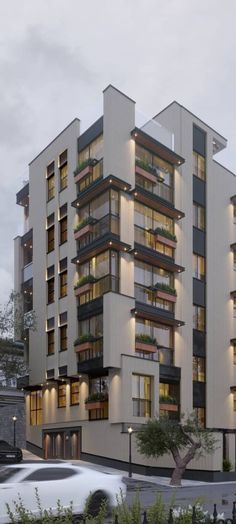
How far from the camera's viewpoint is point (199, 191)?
47.8 m

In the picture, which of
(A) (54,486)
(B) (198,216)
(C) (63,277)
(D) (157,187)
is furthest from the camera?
(B) (198,216)

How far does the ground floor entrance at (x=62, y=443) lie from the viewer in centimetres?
4291

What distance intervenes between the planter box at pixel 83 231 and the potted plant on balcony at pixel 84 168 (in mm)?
3557

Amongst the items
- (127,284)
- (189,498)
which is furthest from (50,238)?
(189,498)

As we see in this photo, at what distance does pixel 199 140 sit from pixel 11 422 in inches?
993

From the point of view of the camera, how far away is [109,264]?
40938mm

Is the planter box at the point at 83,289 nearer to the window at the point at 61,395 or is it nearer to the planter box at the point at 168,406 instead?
the window at the point at 61,395

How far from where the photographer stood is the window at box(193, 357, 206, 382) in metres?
45.7

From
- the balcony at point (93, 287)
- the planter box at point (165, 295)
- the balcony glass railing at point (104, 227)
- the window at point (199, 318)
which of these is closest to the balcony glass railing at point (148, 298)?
the planter box at point (165, 295)

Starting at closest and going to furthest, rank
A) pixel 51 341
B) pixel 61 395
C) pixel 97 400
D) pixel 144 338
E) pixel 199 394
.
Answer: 1. pixel 97 400
2. pixel 144 338
3. pixel 199 394
4. pixel 61 395
5. pixel 51 341

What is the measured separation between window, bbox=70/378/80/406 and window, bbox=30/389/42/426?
4.79m

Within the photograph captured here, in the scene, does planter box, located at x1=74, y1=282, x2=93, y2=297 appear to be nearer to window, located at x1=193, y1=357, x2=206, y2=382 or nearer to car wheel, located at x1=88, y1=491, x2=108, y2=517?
window, located at x1=193, y1=357, x2=206, y2=382

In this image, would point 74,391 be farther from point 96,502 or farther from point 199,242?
point 96,502

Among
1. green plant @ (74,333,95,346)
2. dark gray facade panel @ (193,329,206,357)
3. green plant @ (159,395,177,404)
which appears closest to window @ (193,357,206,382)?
dark gray facade panel @ (193,329,206,357)
